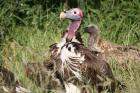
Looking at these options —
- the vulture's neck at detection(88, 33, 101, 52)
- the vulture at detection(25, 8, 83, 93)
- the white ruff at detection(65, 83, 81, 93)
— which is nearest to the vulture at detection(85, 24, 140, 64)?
the vulture's neck at detection(88, 33, 101, 52)

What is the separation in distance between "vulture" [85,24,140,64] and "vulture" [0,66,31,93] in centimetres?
181

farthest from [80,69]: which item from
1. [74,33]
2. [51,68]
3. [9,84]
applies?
[9,84]

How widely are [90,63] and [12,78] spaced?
0.92m

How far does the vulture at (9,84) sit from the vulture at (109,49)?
5.95ft

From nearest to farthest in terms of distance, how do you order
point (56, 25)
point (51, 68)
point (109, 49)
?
point (51, 68) → point (109, 49) → point (56, 25)

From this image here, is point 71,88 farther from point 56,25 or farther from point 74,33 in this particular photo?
point 56,25

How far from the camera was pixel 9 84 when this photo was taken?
7.72 m

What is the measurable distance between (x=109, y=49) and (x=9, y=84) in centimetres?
267

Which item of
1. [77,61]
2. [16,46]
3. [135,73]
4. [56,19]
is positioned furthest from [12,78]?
[56,19]

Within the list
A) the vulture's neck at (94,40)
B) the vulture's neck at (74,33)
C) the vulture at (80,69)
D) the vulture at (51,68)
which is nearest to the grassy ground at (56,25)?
the vulture's neck at (94,40)

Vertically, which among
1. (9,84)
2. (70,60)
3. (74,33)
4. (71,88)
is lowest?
(71,88)

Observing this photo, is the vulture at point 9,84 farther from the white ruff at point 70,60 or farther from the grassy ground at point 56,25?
the grassy ground at point 56,25

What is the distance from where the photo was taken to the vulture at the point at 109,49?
9.67 metres

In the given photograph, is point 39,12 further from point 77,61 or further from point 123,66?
point 77,61
